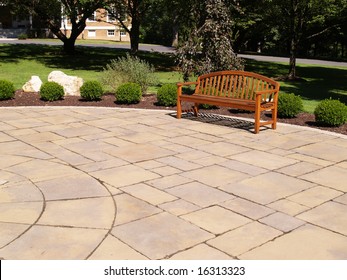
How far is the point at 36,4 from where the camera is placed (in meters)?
25.9

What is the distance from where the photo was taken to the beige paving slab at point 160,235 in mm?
3840

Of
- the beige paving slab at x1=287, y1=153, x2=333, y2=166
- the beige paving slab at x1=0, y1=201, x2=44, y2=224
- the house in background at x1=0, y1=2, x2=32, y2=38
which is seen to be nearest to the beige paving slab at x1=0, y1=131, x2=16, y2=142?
the beige paving slab at x1=0, y1=201, x2=44, y2=224

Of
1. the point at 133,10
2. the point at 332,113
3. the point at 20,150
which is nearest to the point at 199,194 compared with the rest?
the point at 20,150

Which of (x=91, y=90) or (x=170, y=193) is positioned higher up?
(x=91, y=90)

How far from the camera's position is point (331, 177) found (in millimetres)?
5977

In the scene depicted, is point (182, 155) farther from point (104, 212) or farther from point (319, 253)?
point (319, 253)

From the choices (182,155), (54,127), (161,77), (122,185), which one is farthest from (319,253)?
(161,77)

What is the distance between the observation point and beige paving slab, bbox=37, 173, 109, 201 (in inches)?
201

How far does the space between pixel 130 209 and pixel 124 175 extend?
4.02ft

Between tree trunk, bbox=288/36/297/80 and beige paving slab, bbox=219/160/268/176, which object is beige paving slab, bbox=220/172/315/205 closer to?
beige paving slab, bbox=219/160/268/176

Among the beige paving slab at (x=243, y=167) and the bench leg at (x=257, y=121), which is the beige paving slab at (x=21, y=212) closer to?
the beige paving slab at (x=243, y=167)

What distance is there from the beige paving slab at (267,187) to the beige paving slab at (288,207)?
3.9 inches

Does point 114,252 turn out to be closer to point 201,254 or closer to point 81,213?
point 201,254

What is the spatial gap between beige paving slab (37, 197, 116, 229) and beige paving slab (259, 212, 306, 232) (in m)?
1.62
